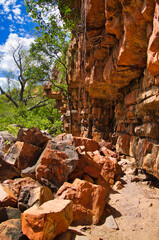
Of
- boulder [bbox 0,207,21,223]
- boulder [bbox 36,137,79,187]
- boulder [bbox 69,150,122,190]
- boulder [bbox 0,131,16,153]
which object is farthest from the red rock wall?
boulder [bbox 0,131,16,153]

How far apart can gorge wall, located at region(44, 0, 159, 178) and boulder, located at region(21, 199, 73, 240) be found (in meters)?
2.77

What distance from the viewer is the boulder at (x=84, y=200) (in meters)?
2.81

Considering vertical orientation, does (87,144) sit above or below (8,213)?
above

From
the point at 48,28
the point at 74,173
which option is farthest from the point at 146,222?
the point at 48,28

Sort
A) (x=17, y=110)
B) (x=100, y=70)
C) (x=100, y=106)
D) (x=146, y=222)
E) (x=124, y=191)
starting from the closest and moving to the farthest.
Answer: (x=146, y=222)
(x=124, y=191)
(x=100, y=70)
(x=100, y=106)
(x=17, y=110)

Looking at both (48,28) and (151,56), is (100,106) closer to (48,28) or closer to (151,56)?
(48,28)

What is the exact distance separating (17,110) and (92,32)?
28.9ft

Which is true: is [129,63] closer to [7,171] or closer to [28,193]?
[28,193]

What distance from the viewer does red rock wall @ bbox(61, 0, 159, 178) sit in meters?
3.37

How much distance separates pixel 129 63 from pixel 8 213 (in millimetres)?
5189

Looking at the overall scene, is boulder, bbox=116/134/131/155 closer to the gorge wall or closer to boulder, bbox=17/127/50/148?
the gorge wall

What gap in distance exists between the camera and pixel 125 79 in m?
6.16

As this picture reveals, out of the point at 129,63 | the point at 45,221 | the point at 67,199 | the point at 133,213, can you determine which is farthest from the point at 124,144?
the point at 45,221

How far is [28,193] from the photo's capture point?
288 cm
